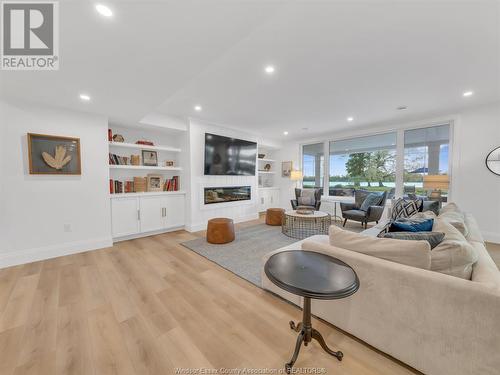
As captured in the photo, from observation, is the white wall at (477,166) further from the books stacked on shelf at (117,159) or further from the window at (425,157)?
the books stacked on shelf at (117,159)

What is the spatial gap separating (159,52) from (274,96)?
1.96 metres

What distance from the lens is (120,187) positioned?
3.87 meters

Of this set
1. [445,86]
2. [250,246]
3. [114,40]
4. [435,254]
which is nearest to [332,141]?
[445,86]

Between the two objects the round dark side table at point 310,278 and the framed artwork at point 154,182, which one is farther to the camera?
the framed artwork at point 154,182

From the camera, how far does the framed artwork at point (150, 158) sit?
4297 mm

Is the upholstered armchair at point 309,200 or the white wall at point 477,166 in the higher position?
the white wall at point 477,166

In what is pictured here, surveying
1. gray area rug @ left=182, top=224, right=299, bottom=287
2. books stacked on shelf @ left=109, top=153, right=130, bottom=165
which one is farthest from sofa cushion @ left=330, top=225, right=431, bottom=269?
books stacked on shelf @ left=109, top=153, right=130, bottom=165

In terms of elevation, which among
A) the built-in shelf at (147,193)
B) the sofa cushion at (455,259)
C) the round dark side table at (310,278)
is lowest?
the round dark side table at (310,278)

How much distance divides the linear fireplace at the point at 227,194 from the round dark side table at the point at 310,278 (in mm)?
3569

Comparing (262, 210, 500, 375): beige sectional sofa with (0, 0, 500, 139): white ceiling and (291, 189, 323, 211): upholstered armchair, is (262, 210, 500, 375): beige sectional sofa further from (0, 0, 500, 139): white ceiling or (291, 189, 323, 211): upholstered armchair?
(291, 189, 323, 211): upholstered armchair

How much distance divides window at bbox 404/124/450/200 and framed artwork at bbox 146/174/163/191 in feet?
18.3

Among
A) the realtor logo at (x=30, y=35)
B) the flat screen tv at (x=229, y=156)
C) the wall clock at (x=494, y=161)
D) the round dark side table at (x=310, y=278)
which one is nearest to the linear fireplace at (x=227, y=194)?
the flat screen tv at (x=229, y=156)

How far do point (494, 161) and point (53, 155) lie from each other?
298 inches

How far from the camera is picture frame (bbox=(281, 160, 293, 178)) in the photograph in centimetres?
694
